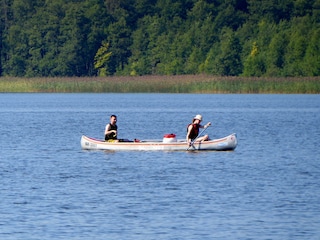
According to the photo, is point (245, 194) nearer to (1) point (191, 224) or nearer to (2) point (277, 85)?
A: (1) point (191, 224)

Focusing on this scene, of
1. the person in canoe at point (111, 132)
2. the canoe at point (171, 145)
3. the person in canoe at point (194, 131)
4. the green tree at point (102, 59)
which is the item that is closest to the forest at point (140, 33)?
the green tree at point (102, 59)

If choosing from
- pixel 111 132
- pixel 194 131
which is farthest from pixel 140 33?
pixel 194 131

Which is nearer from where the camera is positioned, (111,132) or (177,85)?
(111,132)

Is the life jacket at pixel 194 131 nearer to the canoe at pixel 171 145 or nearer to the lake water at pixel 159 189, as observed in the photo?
the canoe at pixel 171 145

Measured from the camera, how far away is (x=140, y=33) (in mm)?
123875

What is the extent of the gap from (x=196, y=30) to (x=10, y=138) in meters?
76.7

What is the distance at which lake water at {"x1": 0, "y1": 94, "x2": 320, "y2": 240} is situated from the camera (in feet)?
70.5

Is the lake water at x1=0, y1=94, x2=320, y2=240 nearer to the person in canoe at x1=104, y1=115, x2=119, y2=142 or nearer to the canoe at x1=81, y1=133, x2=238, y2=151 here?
the canoe at x1=81, y1=133, x2=238, y2=151

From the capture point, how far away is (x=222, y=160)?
111ft

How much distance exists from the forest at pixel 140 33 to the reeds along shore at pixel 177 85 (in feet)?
40.1

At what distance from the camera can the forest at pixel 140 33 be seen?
114562mm

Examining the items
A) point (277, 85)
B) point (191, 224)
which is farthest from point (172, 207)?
point (277, 85)

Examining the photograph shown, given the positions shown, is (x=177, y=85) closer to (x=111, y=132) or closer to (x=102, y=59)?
(x=102, y=59)

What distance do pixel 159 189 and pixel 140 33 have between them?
97.6 meters
